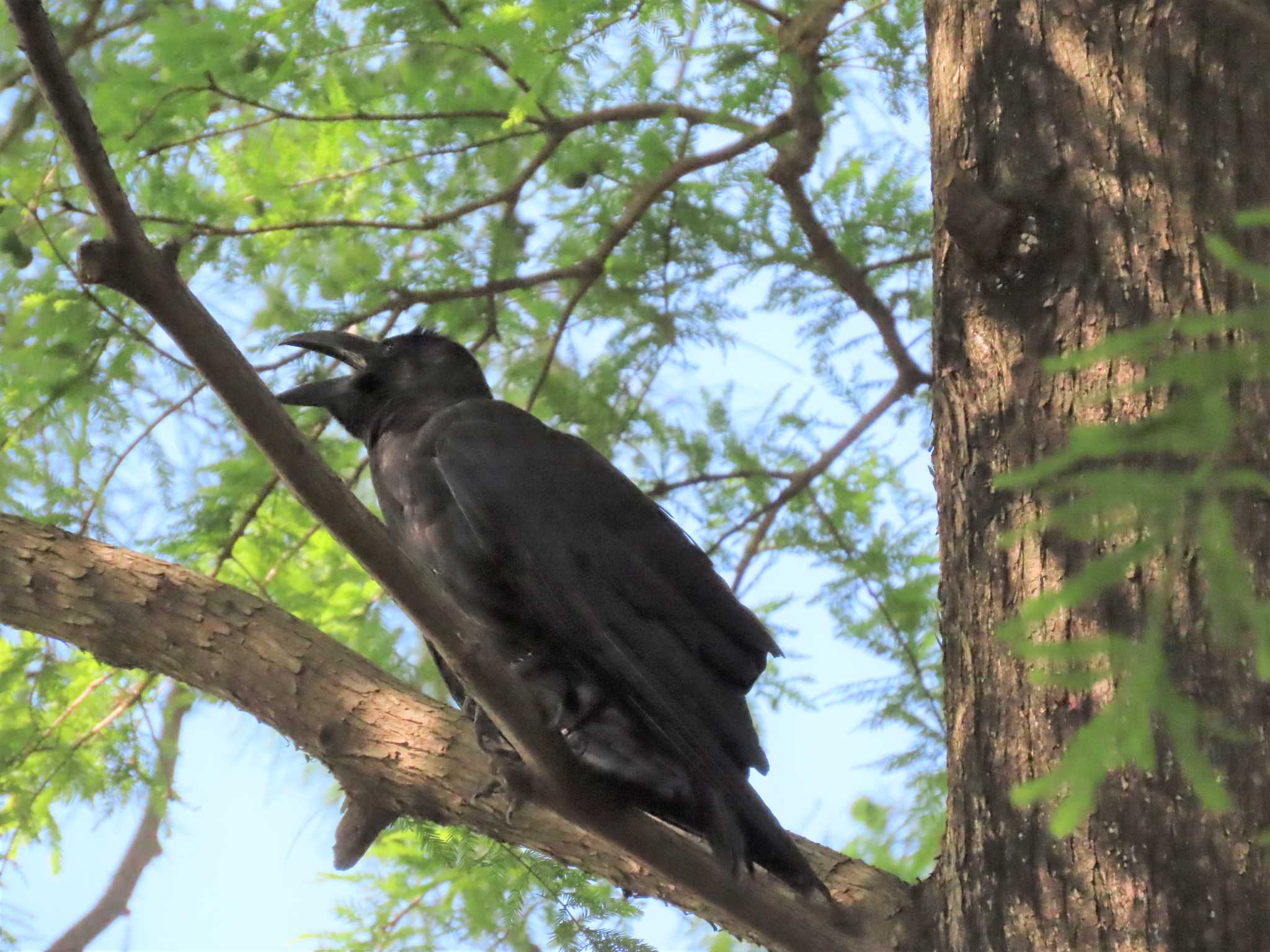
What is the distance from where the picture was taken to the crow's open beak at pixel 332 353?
356cm

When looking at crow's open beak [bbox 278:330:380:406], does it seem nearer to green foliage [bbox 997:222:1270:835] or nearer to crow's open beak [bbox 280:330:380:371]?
crow's open beak [bbox 280:330:380:371]

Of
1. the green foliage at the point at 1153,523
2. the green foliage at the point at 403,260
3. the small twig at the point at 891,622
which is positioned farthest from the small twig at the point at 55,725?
the green foliage at the point at 1153,523

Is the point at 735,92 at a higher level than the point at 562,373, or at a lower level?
higher

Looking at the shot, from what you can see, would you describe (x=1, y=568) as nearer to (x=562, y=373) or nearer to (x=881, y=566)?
(x=562, y=373)

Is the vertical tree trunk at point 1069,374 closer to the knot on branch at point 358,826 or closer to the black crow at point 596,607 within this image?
the black crow at point 596,607

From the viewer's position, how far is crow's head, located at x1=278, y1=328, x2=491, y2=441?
3570 millimetres

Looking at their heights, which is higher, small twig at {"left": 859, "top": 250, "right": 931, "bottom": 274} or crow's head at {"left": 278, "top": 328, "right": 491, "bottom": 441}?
small twig at {"left": 859, "top": 250, "right": 931, "bottom": 274}

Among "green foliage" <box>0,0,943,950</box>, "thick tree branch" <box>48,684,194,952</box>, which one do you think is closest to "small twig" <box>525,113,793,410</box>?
"green foliage" <box>0,0,943,950</box>

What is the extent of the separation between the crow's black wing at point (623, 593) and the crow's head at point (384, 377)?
1.44 ft

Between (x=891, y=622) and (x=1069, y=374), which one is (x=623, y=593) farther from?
(x=891, y=622)

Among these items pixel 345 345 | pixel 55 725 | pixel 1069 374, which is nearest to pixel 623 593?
pixel 1069 374

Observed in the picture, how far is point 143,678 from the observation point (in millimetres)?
3945

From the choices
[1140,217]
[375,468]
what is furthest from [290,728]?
[1140,217]

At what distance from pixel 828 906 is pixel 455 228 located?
8.71 feet
